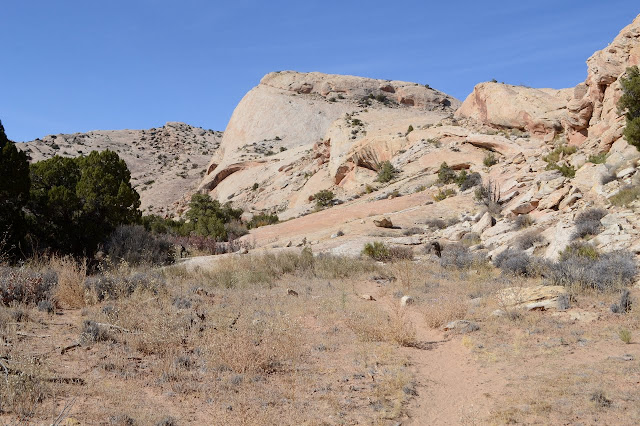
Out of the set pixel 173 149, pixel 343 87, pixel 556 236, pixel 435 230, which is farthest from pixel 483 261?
pixel 173 149

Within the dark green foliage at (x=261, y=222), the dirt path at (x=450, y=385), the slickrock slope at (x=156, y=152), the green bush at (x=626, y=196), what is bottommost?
the dirt path at (x=450, y=385)

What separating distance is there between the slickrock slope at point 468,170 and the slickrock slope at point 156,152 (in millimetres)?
6346

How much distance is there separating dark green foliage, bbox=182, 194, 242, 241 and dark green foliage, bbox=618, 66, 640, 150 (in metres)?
15.8

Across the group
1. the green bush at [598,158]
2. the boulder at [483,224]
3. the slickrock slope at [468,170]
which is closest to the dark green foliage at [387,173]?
the slickrock slope at [468,170]

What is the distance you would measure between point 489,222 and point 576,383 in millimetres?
10717

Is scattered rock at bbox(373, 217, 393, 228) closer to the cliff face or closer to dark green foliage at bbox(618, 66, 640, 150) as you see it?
dark green foliage at bbox(618, 66, 640, 150)

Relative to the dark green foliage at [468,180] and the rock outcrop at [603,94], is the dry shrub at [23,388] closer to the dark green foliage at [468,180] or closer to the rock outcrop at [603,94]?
the rock outcrop at [603,94]

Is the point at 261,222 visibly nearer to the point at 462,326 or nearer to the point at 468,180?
the point at 468,180

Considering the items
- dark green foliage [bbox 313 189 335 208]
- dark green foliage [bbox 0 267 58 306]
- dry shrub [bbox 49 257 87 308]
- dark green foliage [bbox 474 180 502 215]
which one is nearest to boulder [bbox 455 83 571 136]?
dark green foliage [bbox 474 180 502 215]

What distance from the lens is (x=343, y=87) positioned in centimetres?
6303

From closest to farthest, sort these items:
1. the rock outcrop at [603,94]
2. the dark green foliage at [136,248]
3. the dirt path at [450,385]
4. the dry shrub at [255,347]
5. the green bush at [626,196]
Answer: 1. the dirt path at [450,385]
2. the dry shrub at [255,347]
3. the green bush at [626,196]
4. the dark green foliage at [136,248]
5. the rock outcrop at [603,94]

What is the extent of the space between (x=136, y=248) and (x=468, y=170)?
1752 centimetres

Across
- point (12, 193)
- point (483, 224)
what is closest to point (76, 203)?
point (12, 193)

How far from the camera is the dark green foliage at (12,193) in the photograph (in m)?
11.6
